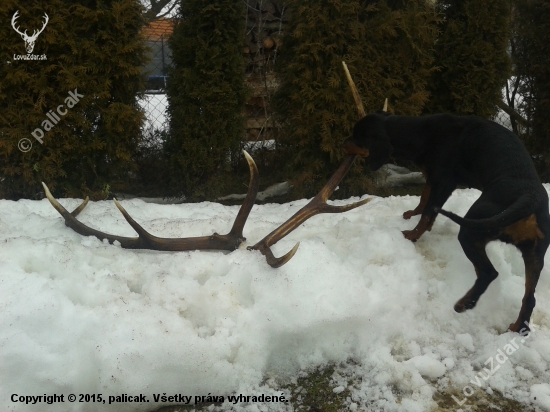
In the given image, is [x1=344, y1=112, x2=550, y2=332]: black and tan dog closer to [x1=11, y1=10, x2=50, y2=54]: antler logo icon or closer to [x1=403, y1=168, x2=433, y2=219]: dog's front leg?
[x1=403, y1=168, x2=433, y2=219]: dog's front leg

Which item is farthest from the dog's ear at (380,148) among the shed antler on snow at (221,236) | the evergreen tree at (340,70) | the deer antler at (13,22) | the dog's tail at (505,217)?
the deer antler at (13,22)

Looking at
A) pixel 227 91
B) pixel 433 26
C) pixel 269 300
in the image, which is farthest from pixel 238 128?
pixel 269 300

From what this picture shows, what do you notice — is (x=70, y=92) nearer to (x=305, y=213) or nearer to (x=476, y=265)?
(x=305, y=213)

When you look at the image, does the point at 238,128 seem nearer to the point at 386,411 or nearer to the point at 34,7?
the point at 34,7

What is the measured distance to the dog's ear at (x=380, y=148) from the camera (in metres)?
3.49

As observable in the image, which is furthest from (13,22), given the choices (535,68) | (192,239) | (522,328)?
(535,68)

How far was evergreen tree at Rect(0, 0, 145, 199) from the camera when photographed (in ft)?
14.9

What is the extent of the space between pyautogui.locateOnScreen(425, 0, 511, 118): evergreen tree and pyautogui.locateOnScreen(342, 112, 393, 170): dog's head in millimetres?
2897

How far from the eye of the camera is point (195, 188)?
5.59 meters

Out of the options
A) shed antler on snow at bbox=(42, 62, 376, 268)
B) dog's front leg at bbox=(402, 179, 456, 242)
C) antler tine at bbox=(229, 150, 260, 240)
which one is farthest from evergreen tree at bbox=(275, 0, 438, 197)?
antler tine at bbox=(229, 150, 260, 240)

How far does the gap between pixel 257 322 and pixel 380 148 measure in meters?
1.67

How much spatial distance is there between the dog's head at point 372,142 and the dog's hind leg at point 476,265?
0.92 meters

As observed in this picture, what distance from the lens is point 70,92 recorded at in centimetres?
474

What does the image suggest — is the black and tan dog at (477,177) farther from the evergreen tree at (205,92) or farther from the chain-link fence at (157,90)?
the chain-link fence at (157,90)
